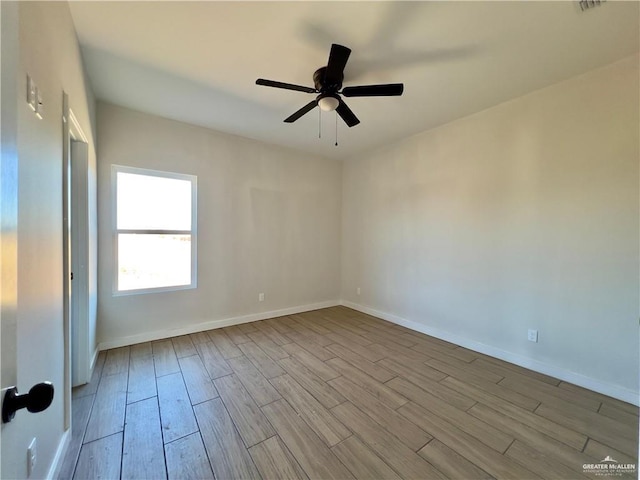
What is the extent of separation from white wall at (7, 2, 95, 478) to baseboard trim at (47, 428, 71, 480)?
3 cm

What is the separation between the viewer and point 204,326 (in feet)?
11.5

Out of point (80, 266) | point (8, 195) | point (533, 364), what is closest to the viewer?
point (8, 195)

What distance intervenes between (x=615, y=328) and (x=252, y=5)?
12.5ft

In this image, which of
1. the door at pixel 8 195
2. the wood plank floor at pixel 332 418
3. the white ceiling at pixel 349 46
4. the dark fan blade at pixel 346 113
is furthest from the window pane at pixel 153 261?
the door at pixel 8 195

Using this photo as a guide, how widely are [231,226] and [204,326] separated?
146cm

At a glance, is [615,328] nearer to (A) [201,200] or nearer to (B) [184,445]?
(B) [184,445]

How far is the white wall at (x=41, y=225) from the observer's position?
1.01 meters

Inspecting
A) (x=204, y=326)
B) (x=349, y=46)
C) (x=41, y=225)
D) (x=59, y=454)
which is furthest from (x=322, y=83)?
(x=204, y=326)

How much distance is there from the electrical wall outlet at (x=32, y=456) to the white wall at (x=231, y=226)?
2.09 meters

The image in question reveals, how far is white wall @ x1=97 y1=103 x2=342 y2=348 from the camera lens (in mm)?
2930

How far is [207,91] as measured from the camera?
2604 mm

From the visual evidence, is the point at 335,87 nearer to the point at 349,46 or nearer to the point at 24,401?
the point at 349,46

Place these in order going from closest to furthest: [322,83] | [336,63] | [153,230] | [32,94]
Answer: [32,94], [336,63], [322,83], [153,230]

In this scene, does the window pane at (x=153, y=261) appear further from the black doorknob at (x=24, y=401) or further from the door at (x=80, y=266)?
the black doorknob at (x=24, y=401)
